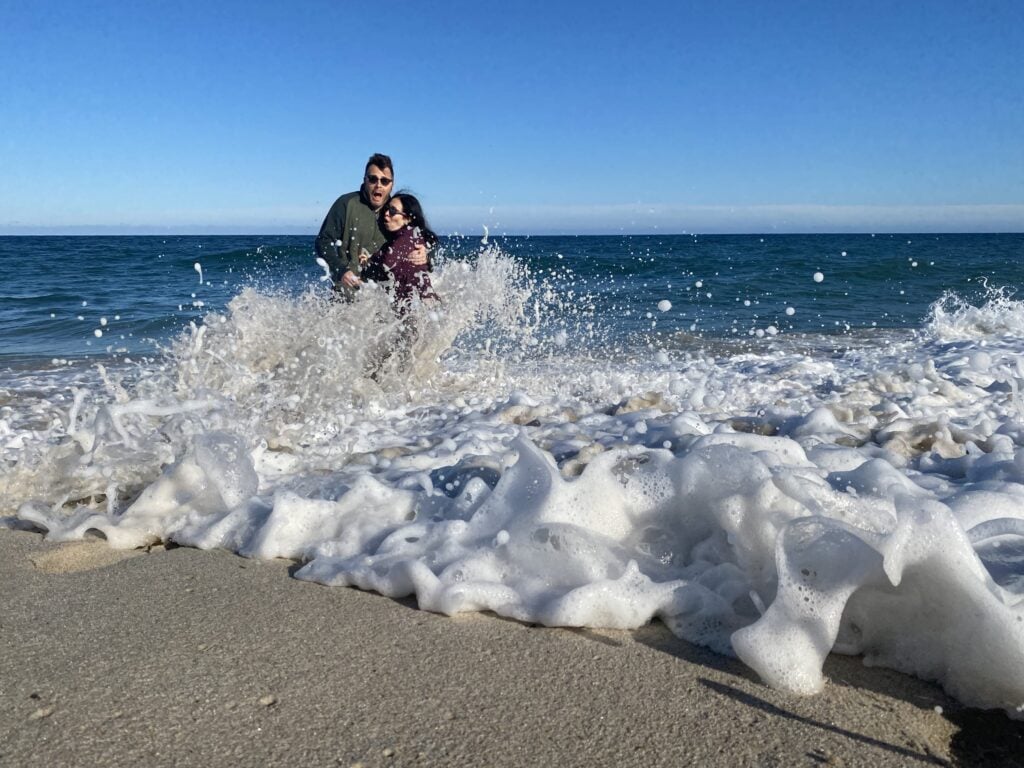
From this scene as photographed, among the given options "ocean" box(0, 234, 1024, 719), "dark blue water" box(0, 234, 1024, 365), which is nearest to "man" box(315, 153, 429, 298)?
"ocean" box(0, 234, 1024, 719)

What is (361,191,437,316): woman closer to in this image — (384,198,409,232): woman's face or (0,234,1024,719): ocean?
(384,198,409,232): woman's face

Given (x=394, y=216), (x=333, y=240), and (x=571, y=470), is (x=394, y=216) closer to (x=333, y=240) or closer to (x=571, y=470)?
(x=333, y=240)

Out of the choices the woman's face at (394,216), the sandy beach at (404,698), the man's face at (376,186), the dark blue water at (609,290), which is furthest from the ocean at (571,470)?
the dark blue water at (609,290)

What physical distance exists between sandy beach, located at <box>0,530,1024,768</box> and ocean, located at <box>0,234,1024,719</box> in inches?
4.1

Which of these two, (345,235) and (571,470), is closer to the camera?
(571,470)

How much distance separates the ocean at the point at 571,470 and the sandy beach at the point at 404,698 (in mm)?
103

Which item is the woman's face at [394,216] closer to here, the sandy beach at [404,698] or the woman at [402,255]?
the woman at [402,255]

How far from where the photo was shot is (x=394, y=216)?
20.4ft

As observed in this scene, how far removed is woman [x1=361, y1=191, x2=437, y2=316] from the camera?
245 inches

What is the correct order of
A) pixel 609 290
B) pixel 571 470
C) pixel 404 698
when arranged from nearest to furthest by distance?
1. pixel 404 698
2. pixel 571 470
3. pixel 609 290

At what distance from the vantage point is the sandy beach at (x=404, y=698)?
5.44 ft

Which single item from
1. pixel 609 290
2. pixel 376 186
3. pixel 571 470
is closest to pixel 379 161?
pixel 376 186

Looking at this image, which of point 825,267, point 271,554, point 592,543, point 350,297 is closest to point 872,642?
point 592,543

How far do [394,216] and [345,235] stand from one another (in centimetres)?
40
